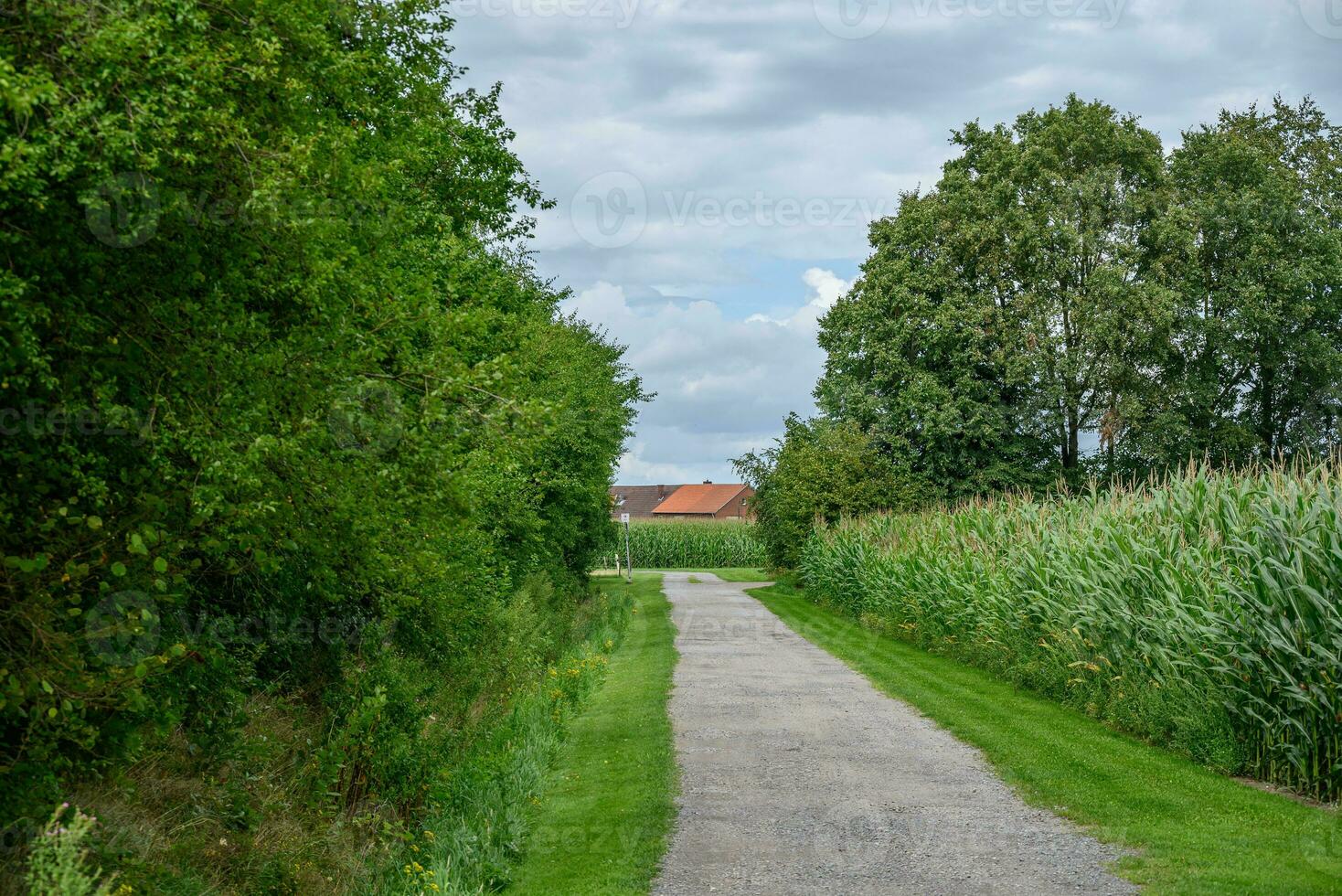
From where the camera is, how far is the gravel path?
723cm

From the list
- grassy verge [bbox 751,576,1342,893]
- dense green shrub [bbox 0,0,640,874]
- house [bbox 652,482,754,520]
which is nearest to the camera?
dense green shrub [bbox 0,0,640,874]

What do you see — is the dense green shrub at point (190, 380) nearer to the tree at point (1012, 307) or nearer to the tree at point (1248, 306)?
the tree at point (1012, 307)

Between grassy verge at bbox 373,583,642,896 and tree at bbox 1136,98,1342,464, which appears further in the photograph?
tree at bbox 1136,98,1342,464

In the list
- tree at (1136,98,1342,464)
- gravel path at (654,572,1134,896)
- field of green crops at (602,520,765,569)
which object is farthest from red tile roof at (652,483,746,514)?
gravel path at (654,572,1134,896)

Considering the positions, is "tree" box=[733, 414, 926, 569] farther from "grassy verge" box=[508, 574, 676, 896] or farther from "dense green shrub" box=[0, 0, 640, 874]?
"dense green shrub" box=[0, 0, 640, 874]

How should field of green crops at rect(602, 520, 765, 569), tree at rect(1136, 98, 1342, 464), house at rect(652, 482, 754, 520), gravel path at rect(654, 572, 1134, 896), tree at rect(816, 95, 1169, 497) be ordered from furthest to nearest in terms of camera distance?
house at rect(652, 482, 754, 520) < field of green crops at rect(602, 520, 765, 569) < tree at rect(816, 95, 1169, 497) < tree at rect(1136, 98, 1342, 464) < gravel path at rect(654, 572, 1134, 896)

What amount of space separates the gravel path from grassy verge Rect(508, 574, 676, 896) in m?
0.22

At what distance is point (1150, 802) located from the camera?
8805 mm

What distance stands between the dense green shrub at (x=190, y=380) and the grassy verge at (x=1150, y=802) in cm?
513

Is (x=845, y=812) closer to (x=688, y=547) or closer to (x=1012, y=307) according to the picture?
(x=1012, y=307)

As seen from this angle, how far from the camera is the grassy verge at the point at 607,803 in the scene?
7555 mm

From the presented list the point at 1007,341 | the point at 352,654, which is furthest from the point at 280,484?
the point at 1007,341

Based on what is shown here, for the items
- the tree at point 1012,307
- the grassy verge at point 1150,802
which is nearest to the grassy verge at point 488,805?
the grassy verge at point 1150,802

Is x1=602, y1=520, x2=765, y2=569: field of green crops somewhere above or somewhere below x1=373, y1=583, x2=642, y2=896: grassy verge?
above
